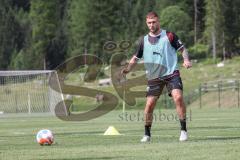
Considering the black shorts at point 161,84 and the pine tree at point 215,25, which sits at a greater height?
the black shorts at point 161,84

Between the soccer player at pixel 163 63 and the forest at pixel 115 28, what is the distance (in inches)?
3964

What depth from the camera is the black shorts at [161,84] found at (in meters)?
14.2

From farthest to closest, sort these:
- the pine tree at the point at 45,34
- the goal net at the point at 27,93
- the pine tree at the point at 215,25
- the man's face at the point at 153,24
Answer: the pine tree at the point at 45,34 → the pine tree at the point at 215,25 → the goal net at the point at 27,93 → the man's face at the point at 153,24

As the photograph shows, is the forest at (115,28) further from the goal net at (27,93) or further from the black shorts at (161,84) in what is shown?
the black shorts at (161,84)

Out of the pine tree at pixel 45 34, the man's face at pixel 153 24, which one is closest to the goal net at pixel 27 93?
the man's face at pixel 153 24

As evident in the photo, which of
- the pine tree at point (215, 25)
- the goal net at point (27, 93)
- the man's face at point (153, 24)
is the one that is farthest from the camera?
the pine tree at point (215, 25)

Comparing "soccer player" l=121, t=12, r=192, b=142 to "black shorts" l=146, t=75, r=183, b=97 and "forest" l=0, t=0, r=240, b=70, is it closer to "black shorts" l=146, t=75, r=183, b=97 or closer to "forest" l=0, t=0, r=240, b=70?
"black shorts" l=146, t=75, r=183, b=97

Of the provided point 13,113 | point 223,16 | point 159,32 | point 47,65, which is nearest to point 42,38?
point 47,65

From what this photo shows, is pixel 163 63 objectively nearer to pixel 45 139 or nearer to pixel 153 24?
pixel 153 24

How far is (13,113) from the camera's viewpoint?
136 feet

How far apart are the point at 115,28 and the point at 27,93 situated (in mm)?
91276

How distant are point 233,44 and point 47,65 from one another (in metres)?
41.4

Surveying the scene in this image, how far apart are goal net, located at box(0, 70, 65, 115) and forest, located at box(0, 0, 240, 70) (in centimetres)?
7272

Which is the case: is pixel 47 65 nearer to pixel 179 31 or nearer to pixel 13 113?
pixel 179 31
